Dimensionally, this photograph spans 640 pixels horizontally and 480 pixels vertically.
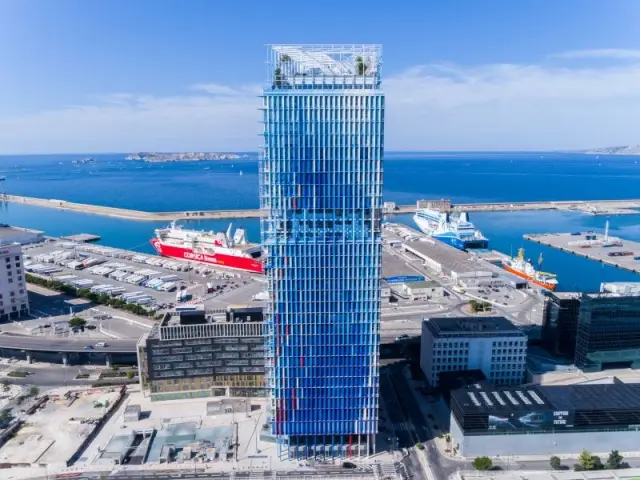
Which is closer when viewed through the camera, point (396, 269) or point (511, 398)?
point (511, 398)

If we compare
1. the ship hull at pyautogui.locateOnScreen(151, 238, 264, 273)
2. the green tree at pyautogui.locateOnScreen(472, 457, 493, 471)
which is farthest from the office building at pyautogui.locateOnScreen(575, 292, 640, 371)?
the ship hull at pyautogui.locateOnScreen(151, 238, 264, 273)

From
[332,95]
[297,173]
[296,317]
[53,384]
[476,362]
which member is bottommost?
[53,384]

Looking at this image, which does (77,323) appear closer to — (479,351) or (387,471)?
A: (387,471)

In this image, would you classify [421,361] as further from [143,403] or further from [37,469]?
[37,469]

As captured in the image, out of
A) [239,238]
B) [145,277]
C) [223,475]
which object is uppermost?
[239,238]

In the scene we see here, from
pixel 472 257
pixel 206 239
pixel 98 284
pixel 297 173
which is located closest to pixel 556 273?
pixel 472 257

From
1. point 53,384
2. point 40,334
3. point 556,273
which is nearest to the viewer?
point 53,384

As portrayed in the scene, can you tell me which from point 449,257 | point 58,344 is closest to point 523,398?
point 58,344
